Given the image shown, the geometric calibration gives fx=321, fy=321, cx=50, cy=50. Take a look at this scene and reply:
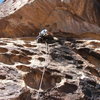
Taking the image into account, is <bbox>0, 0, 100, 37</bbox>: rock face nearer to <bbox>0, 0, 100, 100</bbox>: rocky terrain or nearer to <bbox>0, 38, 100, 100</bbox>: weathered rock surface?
<bbox>0, 0, 100, 100</bbox>: rocky terrain

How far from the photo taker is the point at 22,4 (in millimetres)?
10281

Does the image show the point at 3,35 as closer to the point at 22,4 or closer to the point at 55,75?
the point at 22,4

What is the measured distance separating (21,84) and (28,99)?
412 mm

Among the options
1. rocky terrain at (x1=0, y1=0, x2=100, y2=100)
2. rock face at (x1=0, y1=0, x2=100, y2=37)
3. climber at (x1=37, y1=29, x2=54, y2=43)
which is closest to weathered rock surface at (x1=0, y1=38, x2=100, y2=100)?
rocky terrain at (x1=0, y1=0, x2=100, y2=100)

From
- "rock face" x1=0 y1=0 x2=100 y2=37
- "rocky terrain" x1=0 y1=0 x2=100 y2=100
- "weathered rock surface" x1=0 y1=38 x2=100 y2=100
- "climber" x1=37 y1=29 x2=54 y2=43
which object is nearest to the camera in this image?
"weathered rock surface" x1=0 y1=38 x2=100 y2=100

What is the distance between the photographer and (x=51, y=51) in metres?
8.22

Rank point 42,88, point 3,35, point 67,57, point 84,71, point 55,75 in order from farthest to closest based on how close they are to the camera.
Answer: point 3,35 < point 67,57 < point 84,71 < point 55,75 < point 42,88

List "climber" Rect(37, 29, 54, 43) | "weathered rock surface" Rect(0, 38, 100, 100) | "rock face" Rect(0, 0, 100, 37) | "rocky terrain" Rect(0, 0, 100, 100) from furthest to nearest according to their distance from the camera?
"rock face" Rect(0, 0, 100, 37) → "climber" Rect(37, 29, 54, 43) → "rocky terrain" Rect(0, 0, 100, 100) → "weathered rock surface" Rect(0, 38, 100, 100)

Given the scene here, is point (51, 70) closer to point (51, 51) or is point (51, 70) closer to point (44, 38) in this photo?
point (51, 51)

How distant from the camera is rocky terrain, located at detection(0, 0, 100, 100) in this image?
248 inches

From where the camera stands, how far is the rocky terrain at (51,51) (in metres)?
6.29

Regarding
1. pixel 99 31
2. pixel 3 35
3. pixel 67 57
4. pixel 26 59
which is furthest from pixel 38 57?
pixel 99 31

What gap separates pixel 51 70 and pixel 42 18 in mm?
3443

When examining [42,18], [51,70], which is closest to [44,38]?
[42,18]
